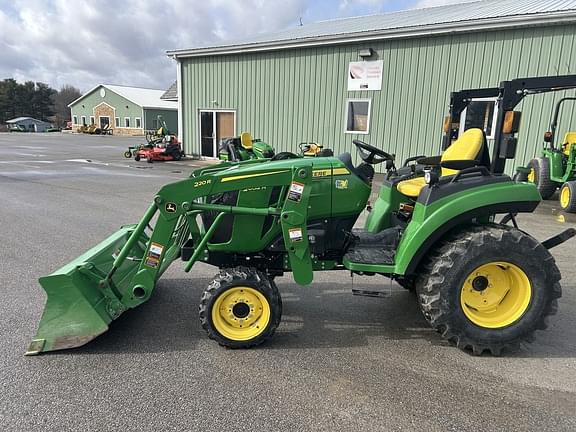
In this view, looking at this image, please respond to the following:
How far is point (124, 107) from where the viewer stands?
54906 millimetres

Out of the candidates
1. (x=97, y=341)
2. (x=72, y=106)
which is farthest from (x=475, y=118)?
(x=72, y=106)

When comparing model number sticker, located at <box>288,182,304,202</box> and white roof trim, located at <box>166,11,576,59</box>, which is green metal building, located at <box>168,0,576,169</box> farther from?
model number sticker, located at <box>288,182,304,202</box>

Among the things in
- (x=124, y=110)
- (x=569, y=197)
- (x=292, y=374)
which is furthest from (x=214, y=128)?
(x=124, y=110)

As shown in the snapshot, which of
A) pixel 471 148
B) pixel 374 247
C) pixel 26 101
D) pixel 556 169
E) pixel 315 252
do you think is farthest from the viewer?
pixel 26 101

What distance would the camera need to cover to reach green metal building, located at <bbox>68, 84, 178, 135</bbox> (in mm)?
52562

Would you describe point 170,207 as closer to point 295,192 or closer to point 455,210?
point 295,192

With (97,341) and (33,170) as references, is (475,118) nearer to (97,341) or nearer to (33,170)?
(97,341)

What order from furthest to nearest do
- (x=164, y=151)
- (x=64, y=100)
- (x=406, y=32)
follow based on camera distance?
(x=64, y=100) → (x=164, y=151) → (x=406, y=32)

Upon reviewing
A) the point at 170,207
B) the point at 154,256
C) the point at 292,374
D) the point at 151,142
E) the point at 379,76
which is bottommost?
the point at 292,374

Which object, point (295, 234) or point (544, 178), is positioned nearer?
point (295, 234)

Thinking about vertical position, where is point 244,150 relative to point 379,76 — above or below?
below

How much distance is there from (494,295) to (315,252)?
53.5 inches

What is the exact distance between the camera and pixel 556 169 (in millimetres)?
8602

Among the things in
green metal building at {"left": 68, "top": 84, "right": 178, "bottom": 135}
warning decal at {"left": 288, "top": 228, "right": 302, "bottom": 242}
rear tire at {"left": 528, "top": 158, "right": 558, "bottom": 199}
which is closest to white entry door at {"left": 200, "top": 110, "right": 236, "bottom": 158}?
rear tire at {"left": 528, "top": 158, "right": 558, "bottom": 199}
